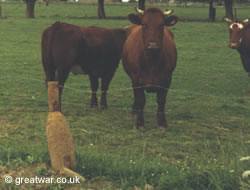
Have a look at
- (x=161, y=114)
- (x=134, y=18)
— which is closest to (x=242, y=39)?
(x=134, y=18)

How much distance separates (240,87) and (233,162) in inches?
290

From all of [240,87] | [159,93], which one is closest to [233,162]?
[159,93]

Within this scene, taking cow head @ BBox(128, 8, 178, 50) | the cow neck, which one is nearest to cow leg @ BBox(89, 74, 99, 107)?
the cow neck

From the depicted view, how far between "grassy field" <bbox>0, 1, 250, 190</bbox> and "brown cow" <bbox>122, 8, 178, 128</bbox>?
37cm

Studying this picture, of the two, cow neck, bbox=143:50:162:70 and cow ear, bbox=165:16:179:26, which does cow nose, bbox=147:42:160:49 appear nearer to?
cow neck, bbox=143:50:162:70

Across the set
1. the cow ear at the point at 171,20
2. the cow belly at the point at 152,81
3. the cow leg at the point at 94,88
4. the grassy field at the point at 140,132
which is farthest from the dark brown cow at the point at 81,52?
the cow ear at the point at 171,20

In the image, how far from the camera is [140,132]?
7.68m

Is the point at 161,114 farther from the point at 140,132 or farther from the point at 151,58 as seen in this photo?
the point at 151,58

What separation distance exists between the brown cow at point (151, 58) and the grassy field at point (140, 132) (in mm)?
371

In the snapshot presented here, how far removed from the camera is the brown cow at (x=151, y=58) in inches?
298

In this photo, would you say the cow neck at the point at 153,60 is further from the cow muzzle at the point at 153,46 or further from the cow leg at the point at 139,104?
the cow leg at the point at 139,104

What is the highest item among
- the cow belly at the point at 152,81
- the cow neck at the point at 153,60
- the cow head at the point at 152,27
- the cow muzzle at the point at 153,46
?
the cow head at the point at 152,27

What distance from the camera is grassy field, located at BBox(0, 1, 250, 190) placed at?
4.72 meters

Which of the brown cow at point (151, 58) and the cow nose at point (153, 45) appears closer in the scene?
the cow nose at point (153, 45)
